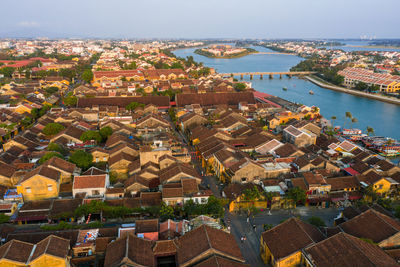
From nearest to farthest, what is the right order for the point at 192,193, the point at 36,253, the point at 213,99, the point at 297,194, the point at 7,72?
the point at 36,253 → the point at 297,194 → the point at 192,193 → the point at 213,99 → the point at 7,72

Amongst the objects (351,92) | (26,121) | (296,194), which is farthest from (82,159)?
(351,92)

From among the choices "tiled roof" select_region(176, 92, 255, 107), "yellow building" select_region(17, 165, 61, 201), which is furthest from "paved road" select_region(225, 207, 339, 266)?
"tiled roof" select_region(176, 92, 255, 107)

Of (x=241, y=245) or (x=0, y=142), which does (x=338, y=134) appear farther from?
(x=0, y=142)

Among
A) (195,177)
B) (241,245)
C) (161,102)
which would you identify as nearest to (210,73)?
(161,102)

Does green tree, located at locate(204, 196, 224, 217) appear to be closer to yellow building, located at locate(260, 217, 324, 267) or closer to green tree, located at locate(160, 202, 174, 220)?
green tree, located at locate(160, 202, 174, 220)

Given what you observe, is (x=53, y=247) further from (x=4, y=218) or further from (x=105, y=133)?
(x=105, y=133)

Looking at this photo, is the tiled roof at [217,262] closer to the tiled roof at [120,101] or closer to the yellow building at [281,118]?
the yellow building at [281,118]

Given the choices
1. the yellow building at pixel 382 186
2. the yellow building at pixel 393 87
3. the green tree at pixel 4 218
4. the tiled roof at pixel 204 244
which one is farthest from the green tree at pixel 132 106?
the yellow building at pixel 393 87
